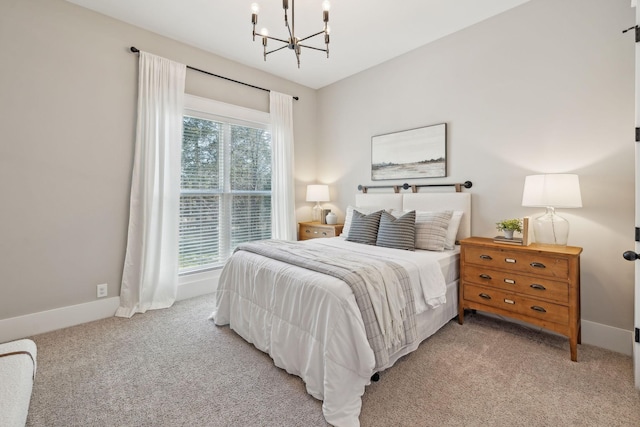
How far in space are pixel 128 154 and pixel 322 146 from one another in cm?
273

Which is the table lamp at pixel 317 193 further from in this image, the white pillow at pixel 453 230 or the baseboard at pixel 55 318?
the baseboard at pixel 55 318

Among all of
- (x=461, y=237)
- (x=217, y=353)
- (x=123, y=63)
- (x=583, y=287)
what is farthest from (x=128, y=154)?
(x=583, y=287)

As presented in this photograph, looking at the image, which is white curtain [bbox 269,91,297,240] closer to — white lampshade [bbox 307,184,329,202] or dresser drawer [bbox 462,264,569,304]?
white lampshade [bbox 307,184,329,202]

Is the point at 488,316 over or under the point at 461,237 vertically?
under

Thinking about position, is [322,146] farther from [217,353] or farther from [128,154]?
[217,353]

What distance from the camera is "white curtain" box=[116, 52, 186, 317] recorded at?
9.83 feet

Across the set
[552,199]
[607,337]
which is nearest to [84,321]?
[552,199]

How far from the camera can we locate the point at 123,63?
2947 millimetres

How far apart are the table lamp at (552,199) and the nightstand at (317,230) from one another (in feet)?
7.16

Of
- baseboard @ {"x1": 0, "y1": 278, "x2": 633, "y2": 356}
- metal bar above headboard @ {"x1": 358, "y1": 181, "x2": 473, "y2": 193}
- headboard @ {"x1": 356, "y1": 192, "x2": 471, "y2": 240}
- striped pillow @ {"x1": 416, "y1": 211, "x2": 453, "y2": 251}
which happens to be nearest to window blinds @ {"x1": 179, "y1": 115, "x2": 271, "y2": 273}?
baseboard @ {"x1": 0, "y1": 278, "x2": 633, "y2": 356}

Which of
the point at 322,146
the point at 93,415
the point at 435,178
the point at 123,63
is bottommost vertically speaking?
the point at 93,415

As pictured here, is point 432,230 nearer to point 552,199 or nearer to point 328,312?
point 552,199

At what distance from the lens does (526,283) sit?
230 centimetres

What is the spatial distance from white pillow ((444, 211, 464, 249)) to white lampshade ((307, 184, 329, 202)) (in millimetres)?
1905
